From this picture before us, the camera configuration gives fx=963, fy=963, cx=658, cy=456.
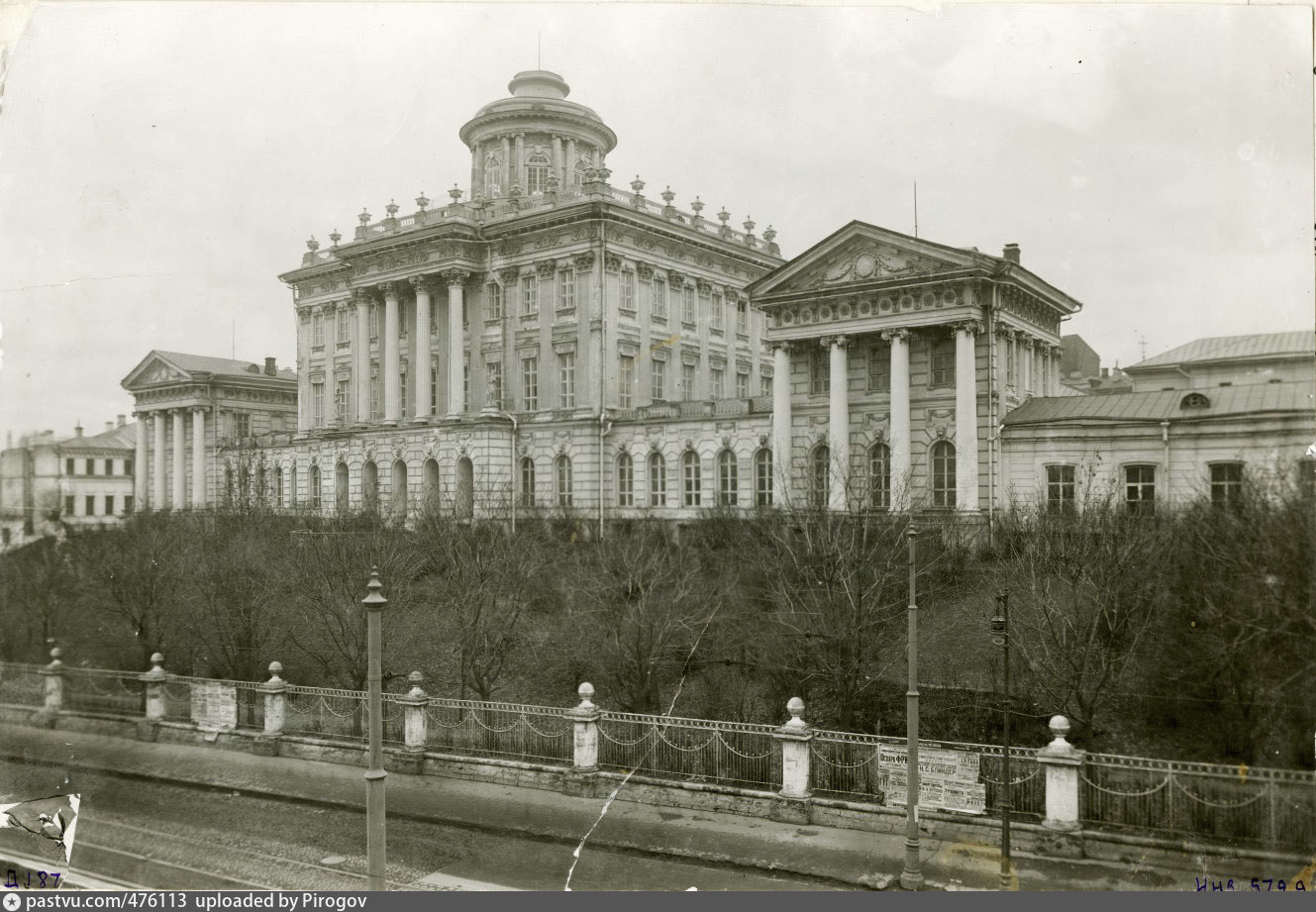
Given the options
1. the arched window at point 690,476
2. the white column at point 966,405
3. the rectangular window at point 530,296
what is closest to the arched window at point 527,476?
the arched window at point 690,476

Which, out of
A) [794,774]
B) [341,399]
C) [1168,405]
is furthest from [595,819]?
[341,399]

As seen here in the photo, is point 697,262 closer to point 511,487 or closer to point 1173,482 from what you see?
point 511,487

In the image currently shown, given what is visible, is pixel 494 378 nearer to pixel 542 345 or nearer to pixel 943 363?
pixel 542 345

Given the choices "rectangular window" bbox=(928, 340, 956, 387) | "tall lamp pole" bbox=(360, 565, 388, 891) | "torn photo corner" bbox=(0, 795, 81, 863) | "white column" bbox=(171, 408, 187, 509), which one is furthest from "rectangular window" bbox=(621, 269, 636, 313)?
"tall lamp pole" bbox=(360, 565, 388, 891)

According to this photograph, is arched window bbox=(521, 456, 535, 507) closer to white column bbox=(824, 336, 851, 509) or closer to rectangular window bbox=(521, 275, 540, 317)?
rectangular window bbox=(521, 275, 540, 317)

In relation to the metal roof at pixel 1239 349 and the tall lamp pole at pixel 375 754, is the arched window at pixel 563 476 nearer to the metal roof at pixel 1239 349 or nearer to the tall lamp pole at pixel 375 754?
the metal roof at pixel 1239 349

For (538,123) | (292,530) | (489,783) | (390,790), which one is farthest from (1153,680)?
(538,123)
